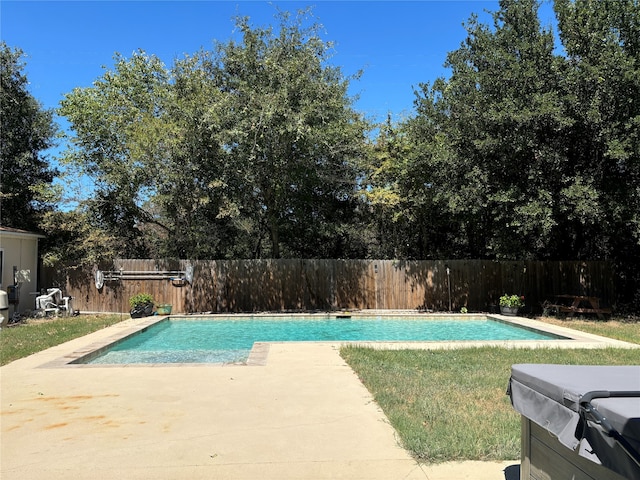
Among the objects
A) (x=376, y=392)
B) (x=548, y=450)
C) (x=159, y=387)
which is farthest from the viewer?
(x=159, y=387)

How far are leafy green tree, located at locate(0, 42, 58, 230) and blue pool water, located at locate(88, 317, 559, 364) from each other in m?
7.84

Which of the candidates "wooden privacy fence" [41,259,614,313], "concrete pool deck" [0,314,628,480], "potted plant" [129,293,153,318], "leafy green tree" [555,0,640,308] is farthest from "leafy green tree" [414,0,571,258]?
"potted plant" [129,293,153,318]

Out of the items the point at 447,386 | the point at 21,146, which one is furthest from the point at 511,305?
the point at 21,146

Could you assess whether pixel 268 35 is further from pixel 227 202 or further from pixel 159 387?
pixel 159 387

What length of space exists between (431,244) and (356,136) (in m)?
5.71

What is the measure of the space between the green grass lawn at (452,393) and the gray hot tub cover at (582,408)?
1231 millimetres

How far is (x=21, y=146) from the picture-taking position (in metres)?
16.5

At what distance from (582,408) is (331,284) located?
13858 mm

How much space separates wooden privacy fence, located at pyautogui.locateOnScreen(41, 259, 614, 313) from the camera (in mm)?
14758

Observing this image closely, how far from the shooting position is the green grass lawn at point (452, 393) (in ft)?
11.4

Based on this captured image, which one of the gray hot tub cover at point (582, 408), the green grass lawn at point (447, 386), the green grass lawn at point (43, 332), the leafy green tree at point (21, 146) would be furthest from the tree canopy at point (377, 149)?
the gray hot tub cover at point (582, 408)

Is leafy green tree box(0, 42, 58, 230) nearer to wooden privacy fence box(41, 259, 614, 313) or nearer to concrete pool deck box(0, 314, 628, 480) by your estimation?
wooden privacy fence box(41, 259, 614, 313)

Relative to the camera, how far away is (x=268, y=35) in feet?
46.8

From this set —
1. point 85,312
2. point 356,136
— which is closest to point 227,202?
point 356,136
